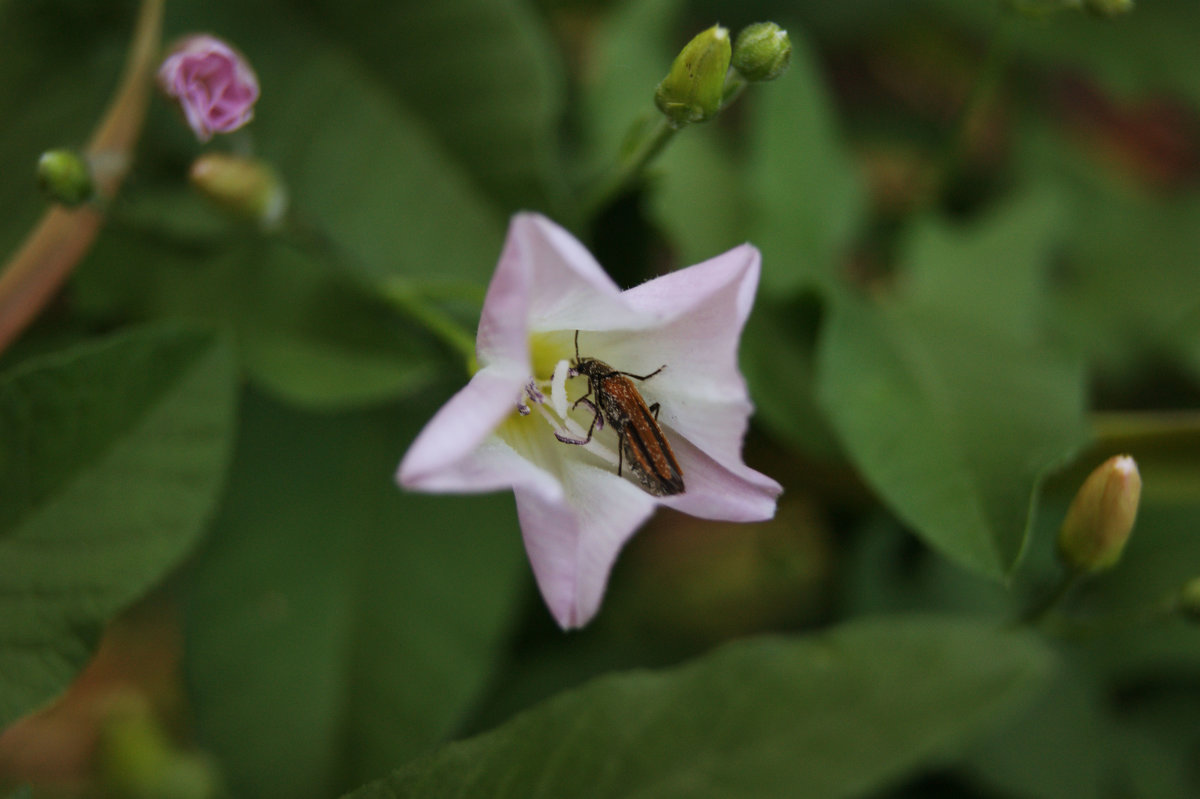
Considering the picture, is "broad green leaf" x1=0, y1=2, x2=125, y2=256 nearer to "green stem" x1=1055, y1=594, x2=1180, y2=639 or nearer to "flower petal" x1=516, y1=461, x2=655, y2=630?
"flower petal" x1=516, y1=461, x2=655, y2=630

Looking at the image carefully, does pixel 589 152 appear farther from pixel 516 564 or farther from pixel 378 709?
pixel 378 709

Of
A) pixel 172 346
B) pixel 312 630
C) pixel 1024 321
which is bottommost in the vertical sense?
pixel 1024 321

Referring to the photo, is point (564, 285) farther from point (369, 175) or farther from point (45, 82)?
point (45, 82)

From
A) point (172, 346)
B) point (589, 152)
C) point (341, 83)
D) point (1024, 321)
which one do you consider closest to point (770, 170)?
point (589, 152)

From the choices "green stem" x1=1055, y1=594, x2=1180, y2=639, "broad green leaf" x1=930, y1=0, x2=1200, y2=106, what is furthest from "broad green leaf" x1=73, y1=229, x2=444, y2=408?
"broad green leaf" x1=930, y1=0, x2=1200, y2=106

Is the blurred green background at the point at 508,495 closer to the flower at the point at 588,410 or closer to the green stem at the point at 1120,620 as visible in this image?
the green stem at the point at 1120,620

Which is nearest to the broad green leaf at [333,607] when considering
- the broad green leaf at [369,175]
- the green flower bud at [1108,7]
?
the broad green leaf at [369,175]
